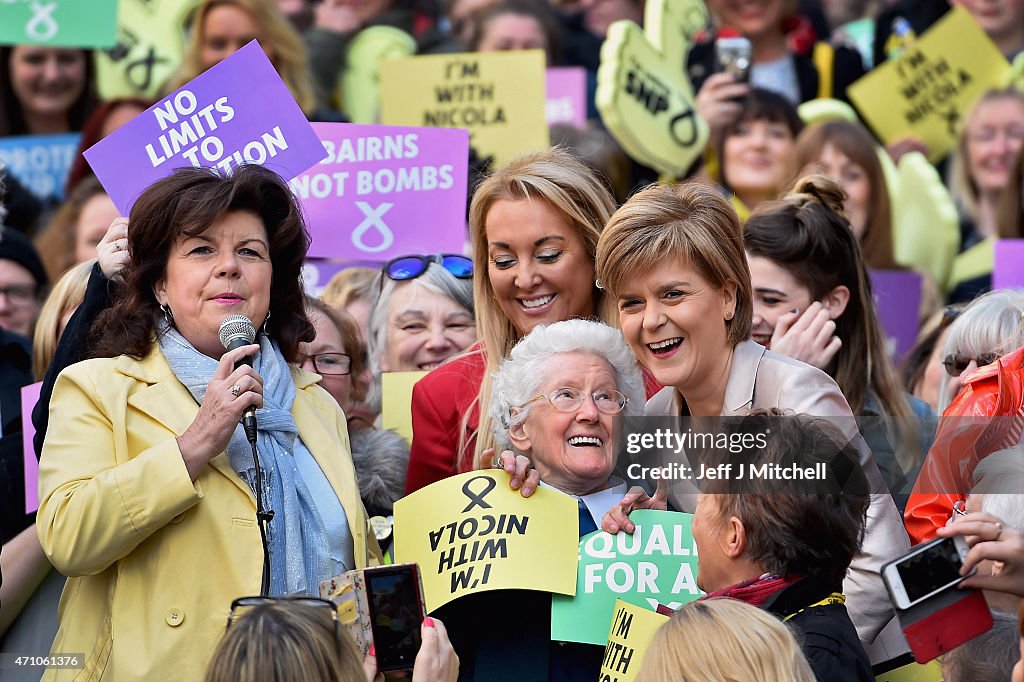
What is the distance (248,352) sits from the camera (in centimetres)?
373

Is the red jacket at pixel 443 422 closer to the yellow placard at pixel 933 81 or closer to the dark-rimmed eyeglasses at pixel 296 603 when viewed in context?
the dark-rimmed eyeglasses at pixel 296 603

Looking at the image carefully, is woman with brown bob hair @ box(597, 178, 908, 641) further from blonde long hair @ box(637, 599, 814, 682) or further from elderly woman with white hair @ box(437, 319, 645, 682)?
blonde long hair @ box(637, 599, 814, 682)

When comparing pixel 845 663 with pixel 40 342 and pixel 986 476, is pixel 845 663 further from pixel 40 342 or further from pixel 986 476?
pixel 40 342

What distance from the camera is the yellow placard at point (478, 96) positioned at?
654 cm

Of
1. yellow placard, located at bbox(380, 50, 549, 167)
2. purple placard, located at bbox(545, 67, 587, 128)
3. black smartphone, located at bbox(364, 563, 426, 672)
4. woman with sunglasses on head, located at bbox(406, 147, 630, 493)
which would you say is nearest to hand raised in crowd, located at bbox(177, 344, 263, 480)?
black smartphone, located at bbox(364, 563, 426, 672)

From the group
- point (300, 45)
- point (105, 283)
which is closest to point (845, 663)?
point (105, 283)

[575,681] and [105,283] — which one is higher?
[105,283]

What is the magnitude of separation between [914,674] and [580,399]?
1112mm

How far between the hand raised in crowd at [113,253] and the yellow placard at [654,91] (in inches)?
91.3

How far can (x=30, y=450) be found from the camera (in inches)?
178

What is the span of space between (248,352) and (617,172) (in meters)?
4.00

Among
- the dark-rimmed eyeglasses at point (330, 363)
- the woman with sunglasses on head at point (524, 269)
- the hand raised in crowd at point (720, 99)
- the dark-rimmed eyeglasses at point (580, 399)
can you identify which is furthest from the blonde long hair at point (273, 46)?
the dark-rimmed eyeglasses at point (580, 399)

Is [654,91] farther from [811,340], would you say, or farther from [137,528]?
[137,528]

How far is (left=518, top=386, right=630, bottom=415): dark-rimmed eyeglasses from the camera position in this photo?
13.7 ft
